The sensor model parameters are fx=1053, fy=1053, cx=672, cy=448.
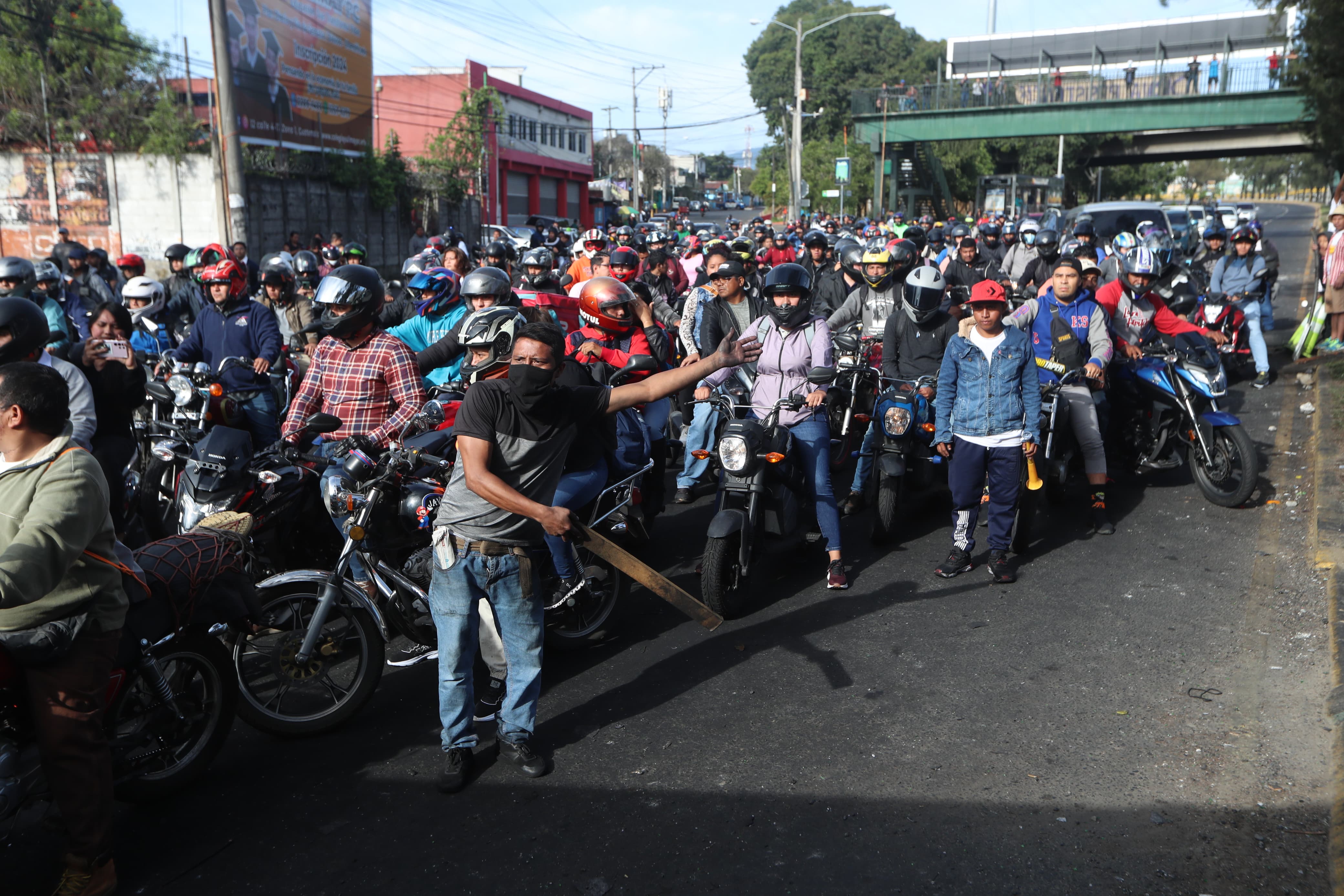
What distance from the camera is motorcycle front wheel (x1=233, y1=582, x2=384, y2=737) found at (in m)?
4.50

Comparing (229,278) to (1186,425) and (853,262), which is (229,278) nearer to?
(853,262)

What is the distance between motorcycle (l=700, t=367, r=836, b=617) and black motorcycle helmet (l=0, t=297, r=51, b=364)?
3.41 m

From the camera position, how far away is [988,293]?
6.32 metres

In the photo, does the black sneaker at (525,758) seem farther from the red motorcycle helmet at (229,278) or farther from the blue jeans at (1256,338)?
the blue jeans at (1256,338)

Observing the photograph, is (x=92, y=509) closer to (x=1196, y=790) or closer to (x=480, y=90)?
(x=1196, y=790)

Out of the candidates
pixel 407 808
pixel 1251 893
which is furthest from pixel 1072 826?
pixel 407 808

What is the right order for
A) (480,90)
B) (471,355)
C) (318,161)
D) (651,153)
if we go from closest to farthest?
(471,355) < (318,161) < (480,90) < (651,153)

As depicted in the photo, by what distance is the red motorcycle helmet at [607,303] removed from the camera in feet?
Result: 22.8

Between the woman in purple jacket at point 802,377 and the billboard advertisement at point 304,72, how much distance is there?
23322mm

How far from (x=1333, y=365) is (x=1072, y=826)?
427 inches

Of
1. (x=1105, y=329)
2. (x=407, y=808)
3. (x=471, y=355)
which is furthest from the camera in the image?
(x=1105, y=329)

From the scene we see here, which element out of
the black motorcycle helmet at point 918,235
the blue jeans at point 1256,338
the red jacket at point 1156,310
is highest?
the black motorcycle helmet at point 918,235

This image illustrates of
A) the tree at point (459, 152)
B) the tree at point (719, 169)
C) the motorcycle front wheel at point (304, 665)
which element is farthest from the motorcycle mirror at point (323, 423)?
the tree at point (719, 169)

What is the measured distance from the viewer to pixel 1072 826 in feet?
12.4
